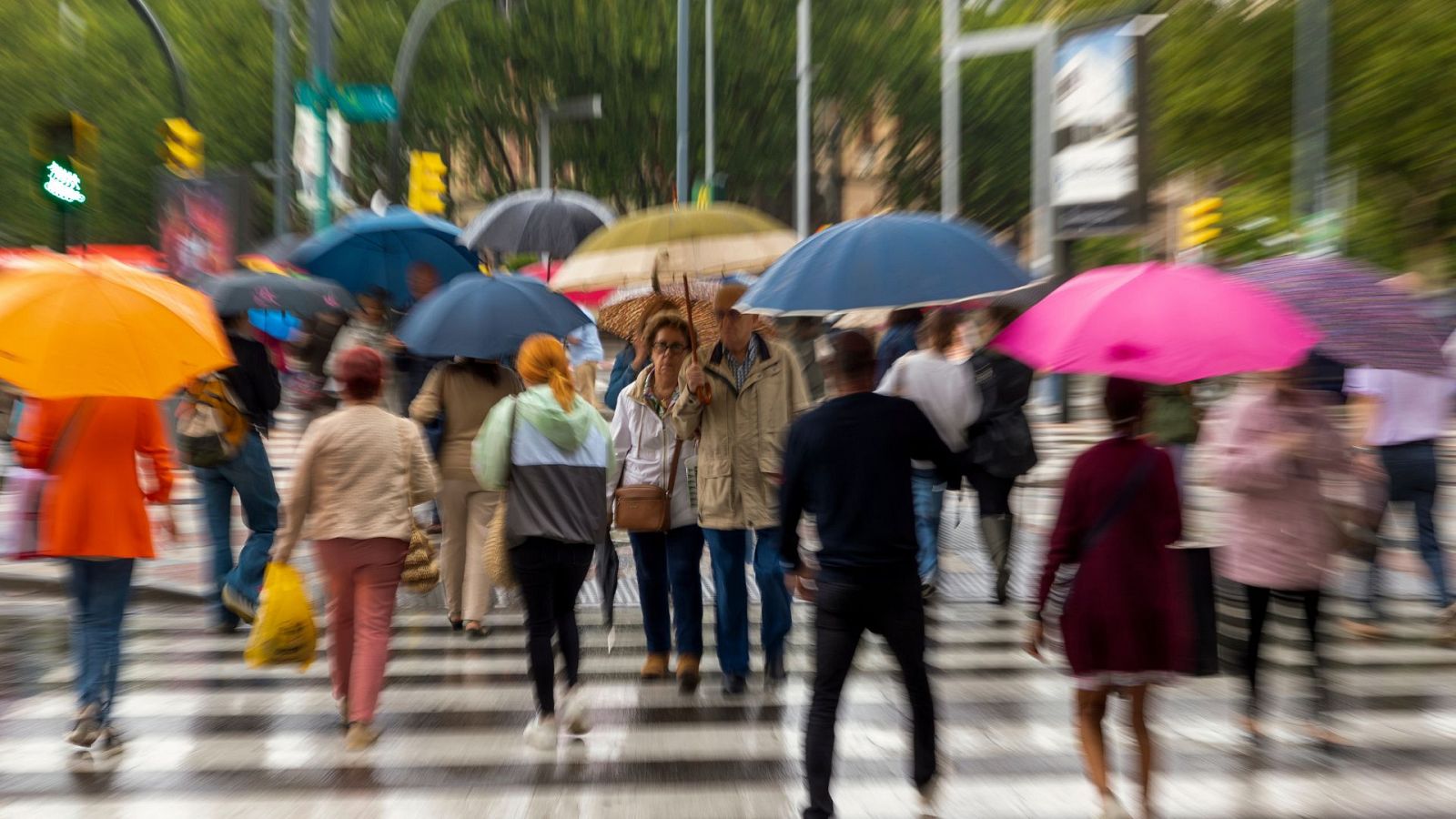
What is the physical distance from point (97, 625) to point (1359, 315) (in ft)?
18.2

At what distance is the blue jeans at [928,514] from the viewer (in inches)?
427

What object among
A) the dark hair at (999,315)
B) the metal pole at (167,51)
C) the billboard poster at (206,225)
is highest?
the metal pole at (167,51)

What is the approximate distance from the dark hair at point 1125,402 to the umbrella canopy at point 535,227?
634 centimetres

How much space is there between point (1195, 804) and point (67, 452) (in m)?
5.04

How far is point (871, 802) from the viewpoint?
6.41 m

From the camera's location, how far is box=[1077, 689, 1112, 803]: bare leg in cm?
601

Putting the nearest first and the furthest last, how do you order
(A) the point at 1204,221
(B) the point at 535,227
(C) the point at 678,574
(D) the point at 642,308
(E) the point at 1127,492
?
(E) the point at 1127,492, (C) the point at 678,574, (D) the point at 642,308, (B) the point at 535,227, (A) the point at 1204,221

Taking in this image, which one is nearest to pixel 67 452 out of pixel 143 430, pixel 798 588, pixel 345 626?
pixel 143 430

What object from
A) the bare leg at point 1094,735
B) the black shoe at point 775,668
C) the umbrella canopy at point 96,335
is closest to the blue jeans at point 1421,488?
the black shoe at point 775,668

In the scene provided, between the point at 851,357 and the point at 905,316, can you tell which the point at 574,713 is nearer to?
the point at 851,357

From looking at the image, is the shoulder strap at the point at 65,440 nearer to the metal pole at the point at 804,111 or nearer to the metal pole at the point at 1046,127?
the metal pole at the point at 1046,127

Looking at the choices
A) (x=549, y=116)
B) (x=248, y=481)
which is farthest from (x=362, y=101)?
(x=549, y=116)

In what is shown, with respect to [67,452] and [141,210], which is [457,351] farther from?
[141,210]

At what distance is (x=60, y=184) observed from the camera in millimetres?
10797
